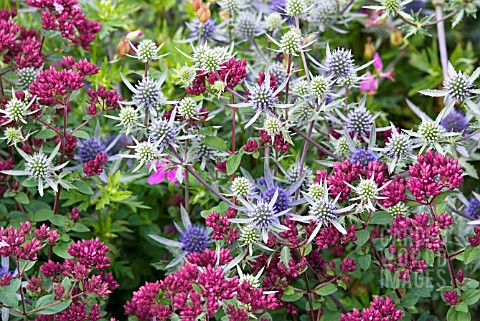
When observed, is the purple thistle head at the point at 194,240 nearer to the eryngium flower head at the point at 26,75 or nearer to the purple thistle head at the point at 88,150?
the purple thistle head at the point at 88,150

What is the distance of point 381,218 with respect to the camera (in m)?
1.64

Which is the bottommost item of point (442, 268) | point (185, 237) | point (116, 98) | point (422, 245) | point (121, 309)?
point (121, 309)

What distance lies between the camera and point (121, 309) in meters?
2.24

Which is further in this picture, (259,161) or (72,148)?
(259,161)

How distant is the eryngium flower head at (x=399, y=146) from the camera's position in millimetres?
1658

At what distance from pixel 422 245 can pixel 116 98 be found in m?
0.93

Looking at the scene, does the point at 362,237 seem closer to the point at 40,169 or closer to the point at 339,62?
the point at 339,62

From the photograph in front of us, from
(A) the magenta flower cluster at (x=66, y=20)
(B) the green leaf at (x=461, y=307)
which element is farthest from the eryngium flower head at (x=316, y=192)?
(A) the magenta flower cluster at (x=66, y=20)

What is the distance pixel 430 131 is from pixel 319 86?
1.01 feet

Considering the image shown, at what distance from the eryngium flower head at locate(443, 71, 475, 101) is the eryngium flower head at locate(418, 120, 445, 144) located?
0.12 metres

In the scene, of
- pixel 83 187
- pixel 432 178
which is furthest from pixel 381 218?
pixel 83 187

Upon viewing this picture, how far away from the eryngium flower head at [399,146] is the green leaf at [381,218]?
0.52ft

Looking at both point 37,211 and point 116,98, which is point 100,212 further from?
point 116,98

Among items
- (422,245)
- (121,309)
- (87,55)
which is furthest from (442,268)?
(87,55)
